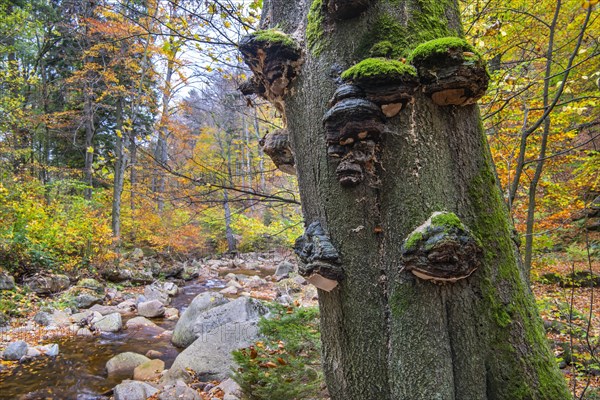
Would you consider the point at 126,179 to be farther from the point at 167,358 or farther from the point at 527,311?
the point at 527,311

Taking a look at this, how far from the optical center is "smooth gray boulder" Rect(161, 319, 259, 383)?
4.36 meters

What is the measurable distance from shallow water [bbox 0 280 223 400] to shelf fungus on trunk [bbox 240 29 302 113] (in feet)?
15.8

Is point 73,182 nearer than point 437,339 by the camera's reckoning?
No

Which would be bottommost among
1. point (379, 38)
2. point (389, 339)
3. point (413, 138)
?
point (389, 339)

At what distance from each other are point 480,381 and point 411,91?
105 centimetres

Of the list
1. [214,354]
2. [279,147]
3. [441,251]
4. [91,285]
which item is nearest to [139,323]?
[91,285]

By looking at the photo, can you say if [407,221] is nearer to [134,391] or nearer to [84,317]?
[134,391]

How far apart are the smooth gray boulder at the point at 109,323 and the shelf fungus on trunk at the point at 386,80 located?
7.40 m

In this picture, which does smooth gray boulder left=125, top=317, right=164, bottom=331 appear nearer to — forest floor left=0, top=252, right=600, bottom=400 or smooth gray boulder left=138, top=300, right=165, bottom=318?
smooth gray boulder left=138, top=300, right=165, bottom=318

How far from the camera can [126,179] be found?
54.0 ft

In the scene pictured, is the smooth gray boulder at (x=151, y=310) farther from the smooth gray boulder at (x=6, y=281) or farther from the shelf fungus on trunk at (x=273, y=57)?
the shelf fungus on trunk at (x=273, y=57)

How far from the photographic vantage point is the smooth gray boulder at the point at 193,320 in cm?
576

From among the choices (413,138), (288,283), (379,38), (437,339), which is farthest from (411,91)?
(288,283)

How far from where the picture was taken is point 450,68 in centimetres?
117
